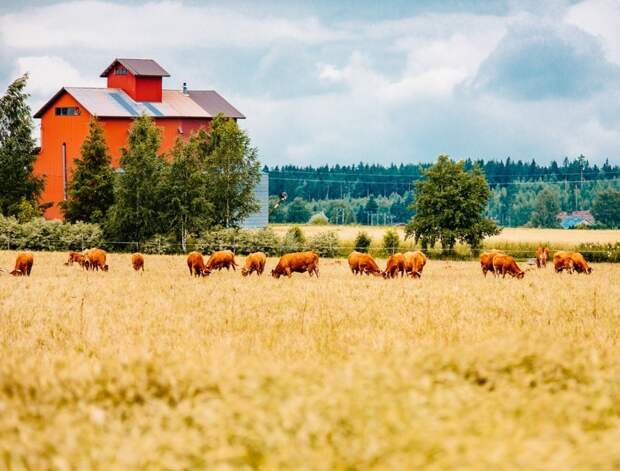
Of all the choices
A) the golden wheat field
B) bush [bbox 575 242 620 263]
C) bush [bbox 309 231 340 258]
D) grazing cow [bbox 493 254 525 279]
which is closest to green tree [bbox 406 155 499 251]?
bush [bbox 309 231 340 258]

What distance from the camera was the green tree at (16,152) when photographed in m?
74.8

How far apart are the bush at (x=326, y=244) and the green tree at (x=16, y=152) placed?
82.1 ft

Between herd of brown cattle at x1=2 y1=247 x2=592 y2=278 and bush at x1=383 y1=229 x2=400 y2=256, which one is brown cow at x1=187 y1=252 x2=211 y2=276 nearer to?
herd of brown cattle at x1=2 y1=247 x2=592 y2=278

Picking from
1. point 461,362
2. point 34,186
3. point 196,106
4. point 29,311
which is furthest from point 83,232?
point 461,362

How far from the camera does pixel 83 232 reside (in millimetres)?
61781

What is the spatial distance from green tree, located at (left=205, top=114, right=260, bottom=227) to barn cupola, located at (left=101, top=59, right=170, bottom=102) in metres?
11.7

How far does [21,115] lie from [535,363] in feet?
240

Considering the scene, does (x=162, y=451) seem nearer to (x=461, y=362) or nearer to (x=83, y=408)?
(x=83, y=408)

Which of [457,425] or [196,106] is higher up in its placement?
[196,106]

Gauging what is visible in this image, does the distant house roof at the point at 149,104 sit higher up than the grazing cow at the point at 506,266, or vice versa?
the distant house roof at the point at 149,104

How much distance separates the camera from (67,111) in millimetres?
78688

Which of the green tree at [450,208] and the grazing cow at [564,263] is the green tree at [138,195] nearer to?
the green tree at [450,208]

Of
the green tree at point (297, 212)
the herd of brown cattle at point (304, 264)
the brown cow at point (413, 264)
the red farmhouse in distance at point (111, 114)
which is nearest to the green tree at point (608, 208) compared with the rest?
the green tree at point (297, 212)

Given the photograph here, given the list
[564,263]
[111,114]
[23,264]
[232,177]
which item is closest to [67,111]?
[111,114]
